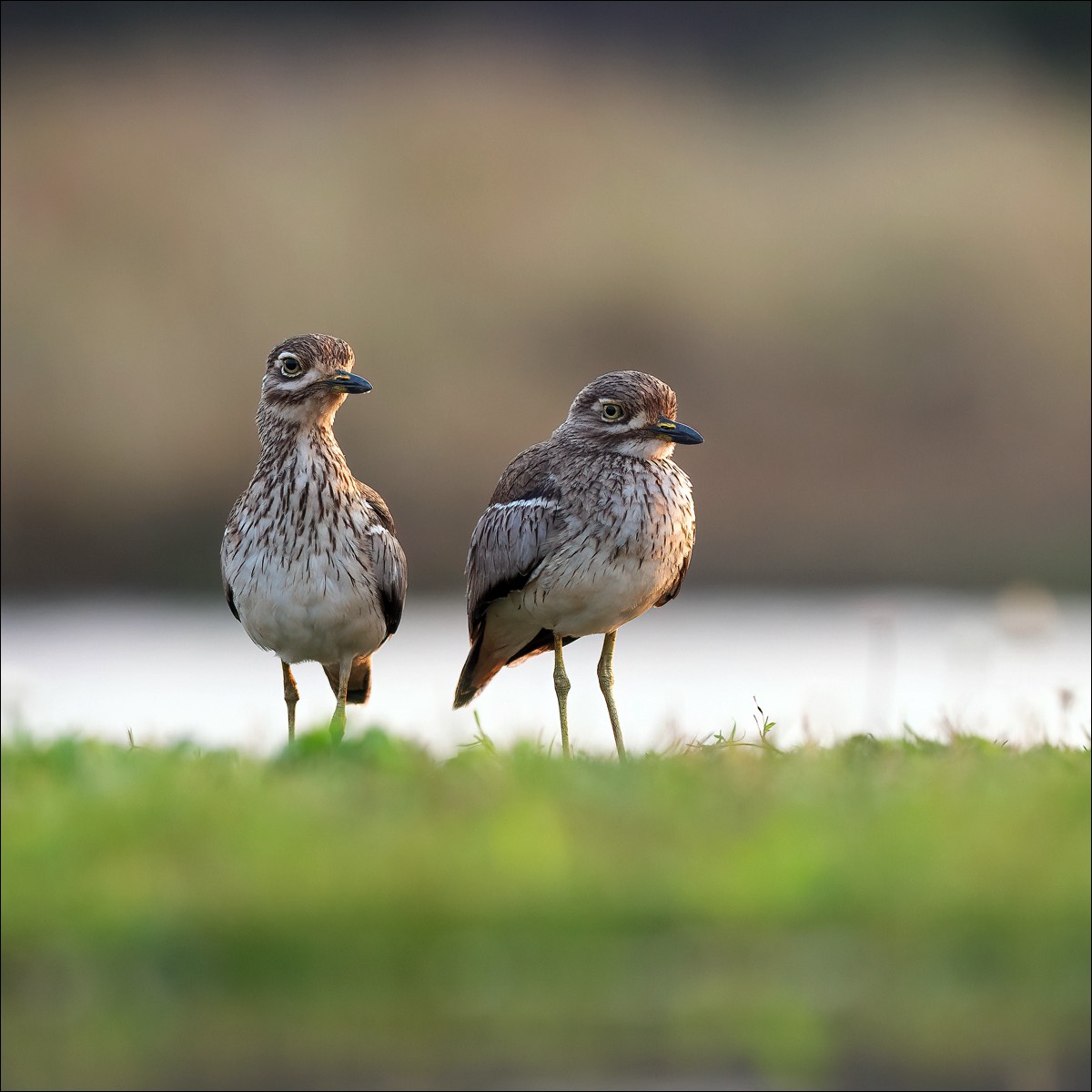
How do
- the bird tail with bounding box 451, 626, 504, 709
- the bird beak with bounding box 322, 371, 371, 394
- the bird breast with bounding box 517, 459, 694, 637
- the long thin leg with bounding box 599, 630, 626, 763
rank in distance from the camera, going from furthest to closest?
the bird tail with bounding box 451, 626, 504, 709 < the bird beak with bounding box 322, 371, 371, 394 < the long thin leg with bounding box 599, 630, 626, 763 < the bird breast with bounding box 517, 459, 694, 637

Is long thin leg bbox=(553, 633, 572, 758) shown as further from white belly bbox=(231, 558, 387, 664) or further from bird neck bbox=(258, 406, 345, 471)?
bird neck bbox=(258, 406, 345, 471)

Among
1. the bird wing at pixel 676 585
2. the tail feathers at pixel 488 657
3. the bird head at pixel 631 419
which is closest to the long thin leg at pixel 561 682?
the tail feathers at pixel 488 657

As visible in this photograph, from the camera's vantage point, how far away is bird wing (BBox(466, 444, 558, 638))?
9844 millimetres

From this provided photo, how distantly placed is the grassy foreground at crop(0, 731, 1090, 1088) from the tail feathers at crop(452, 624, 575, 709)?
3.58m

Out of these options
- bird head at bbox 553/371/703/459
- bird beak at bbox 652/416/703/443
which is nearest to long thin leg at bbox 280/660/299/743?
bird head at bbox 553/371/703/459

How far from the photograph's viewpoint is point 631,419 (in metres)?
10.2

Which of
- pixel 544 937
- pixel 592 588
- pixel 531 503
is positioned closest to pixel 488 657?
pixel 531 503

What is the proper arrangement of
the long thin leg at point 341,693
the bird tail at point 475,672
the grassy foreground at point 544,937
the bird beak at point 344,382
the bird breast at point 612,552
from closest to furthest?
the grassy foreground at point 544,937, the long thin leg at point 341,693, the bird breast at point 612,552, the bird beak at point 344,382, the bird tail at point 475,672

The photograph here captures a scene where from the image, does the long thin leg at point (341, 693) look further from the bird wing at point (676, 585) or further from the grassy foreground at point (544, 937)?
the grassy foreground at point (544, 937)

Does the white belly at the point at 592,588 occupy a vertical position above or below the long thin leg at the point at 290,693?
above

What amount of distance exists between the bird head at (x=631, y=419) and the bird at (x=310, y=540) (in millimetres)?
1077

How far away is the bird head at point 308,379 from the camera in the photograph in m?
10.1

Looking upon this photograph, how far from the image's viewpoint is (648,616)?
72.1 ft

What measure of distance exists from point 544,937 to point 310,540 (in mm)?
4216
